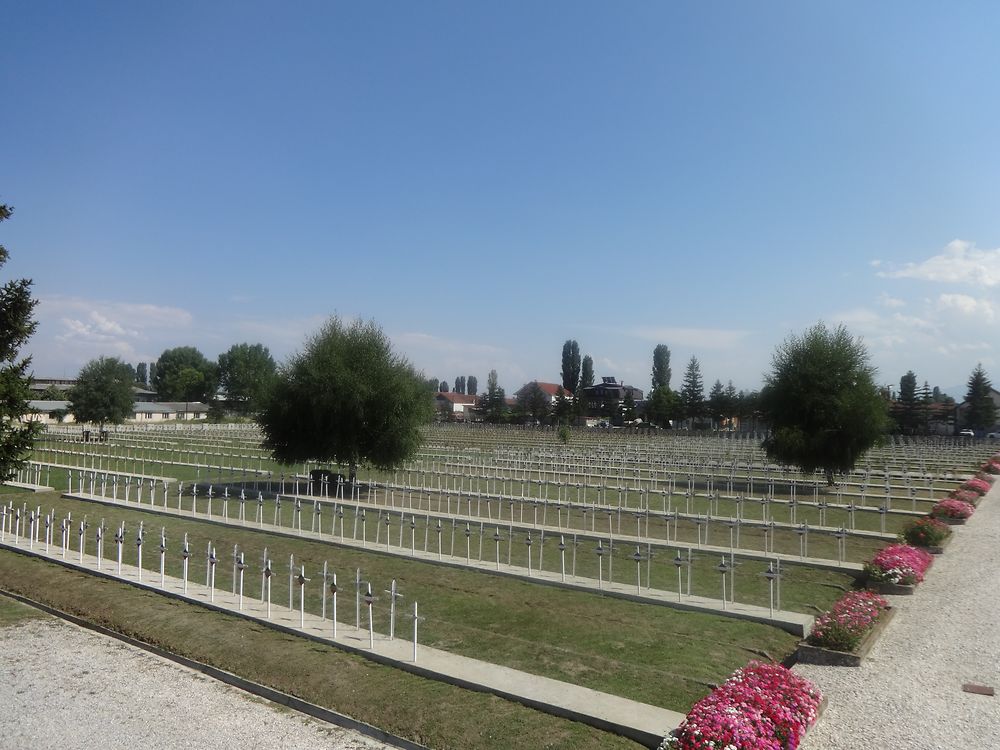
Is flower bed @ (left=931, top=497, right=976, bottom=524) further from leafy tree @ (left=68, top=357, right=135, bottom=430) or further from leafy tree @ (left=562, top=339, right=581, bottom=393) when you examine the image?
leafy tree @ (left=562, top=339, right=581, bottom=393)

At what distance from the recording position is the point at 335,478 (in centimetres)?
3038

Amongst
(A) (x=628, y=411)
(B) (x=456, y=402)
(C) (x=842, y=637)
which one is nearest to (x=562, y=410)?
(A) (x=628, y=411)

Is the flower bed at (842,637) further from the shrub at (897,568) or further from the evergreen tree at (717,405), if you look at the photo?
the evergreen tree at (717,405)

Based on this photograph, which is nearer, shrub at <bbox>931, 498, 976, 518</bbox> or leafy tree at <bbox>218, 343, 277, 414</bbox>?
shrub at <bbox>931, 498, 976, 518</bbox>

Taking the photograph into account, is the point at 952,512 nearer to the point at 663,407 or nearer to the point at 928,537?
the point at 928,537

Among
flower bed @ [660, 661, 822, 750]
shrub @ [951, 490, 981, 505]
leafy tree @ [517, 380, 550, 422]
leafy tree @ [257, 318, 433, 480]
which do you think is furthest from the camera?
leafy tree @ [517, 380, 550, 422]

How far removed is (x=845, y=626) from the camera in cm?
1081

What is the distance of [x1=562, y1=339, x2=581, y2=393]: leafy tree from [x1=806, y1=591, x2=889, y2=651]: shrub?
429ft

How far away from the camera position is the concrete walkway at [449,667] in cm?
802

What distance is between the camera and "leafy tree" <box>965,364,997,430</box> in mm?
100250

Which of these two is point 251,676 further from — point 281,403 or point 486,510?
point 281,403

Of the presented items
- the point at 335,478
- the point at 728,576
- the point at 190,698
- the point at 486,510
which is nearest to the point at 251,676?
the point at 190,698

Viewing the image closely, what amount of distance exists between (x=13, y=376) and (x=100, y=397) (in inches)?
2094

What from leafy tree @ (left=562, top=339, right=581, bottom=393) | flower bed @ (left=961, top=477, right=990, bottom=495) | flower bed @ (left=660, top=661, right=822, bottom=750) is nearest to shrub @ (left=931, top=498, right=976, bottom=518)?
flower bed @ (left=961, top=477, right=990, bottom=495)
